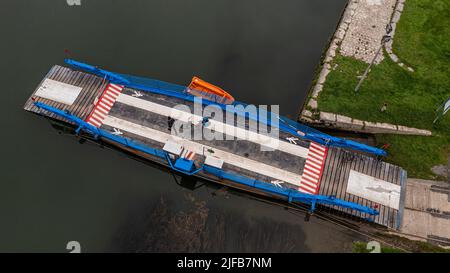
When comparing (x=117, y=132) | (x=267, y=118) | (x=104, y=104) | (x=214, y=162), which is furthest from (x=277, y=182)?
(x=104, y=104)

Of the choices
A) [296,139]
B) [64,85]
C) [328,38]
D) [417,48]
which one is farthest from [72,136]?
[417,48]

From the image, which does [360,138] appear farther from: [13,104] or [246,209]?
[13,104]

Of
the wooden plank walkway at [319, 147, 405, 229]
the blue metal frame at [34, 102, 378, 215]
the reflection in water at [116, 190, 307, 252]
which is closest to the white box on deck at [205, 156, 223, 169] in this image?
the blue metal frame at [34, 102, 378, 215]

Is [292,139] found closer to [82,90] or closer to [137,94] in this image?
[137,94]

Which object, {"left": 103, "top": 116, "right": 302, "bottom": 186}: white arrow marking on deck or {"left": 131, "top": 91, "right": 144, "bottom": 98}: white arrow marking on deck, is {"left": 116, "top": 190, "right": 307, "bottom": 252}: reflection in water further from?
{"left": 131, "top": 91, "right": 144, "bottom": 98}: white arrow marking on deck

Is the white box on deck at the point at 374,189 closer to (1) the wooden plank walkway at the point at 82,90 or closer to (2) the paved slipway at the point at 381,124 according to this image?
(2) the paved slipway at the point at 381,124

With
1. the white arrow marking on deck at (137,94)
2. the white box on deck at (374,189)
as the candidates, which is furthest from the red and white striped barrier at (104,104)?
the white box on deck at (374,189)
